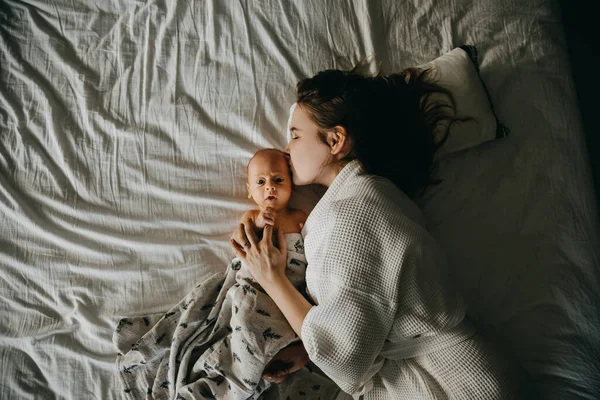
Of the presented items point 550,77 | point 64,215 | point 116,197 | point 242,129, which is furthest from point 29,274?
point 550,77

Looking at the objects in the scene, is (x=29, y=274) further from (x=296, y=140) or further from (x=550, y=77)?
(x=550, y=77)

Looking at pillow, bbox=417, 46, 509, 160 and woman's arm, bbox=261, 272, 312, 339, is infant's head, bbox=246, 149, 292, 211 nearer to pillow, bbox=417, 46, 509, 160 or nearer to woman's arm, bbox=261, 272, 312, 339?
woman's arm, bbox=261, 272, 312, 339

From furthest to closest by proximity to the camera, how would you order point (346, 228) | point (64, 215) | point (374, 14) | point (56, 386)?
point (374, 14)
point (64, 215)
point (56, 386)
point (346, 228)

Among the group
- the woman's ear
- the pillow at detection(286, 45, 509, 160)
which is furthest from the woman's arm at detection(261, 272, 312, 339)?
the pillow at detection(286, 45, 509, 160)

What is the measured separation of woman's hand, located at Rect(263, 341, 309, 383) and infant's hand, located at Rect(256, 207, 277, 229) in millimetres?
325

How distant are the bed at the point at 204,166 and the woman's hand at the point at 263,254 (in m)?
0.10

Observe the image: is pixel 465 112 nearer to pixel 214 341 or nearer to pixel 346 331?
pixel 346 331

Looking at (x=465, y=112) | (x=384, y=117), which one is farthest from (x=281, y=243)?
(x=465, y=112)

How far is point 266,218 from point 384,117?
417 millimetres

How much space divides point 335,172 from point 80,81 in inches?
33.7

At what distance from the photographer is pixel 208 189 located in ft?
4.00

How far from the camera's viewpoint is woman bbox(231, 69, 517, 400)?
0.89m

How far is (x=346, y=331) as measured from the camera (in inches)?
34.2

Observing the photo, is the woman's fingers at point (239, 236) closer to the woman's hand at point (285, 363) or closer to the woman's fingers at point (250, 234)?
the woman's fingers at point (250, 234)
